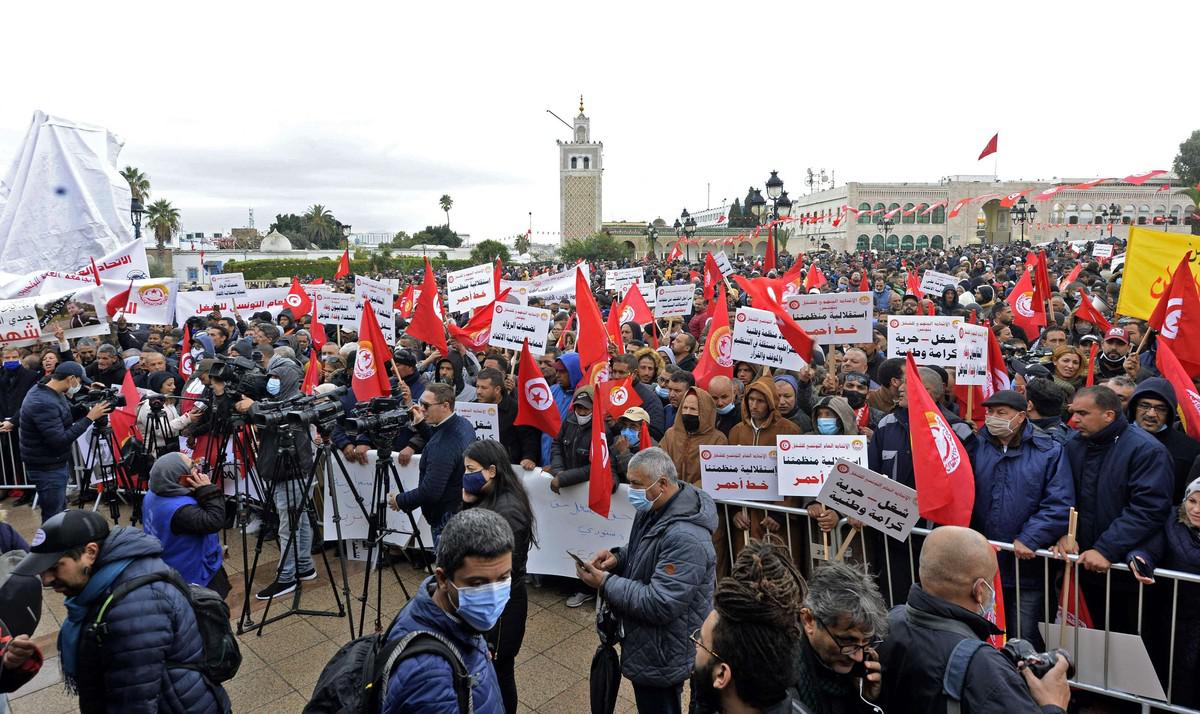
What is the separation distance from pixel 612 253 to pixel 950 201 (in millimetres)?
38720

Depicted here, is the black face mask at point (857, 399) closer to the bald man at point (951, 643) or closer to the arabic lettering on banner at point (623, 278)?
the bald man at point (951, 643)

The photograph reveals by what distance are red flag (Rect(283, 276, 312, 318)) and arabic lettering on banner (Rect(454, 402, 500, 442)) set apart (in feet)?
Answer: 31.3

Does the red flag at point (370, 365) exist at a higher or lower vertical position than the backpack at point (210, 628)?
higher

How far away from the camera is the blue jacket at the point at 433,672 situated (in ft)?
6.55

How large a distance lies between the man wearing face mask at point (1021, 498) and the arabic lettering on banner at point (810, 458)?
0.71 meters

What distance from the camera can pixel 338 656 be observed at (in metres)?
2.21

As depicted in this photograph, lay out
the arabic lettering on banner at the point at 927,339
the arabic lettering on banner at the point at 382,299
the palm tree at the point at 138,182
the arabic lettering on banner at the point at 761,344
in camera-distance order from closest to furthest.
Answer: the arabic lettering on banner at the point at 927,339 < the arabic lettering on banner at the point at 761,344 < the arabic lettering on banner at the point at 382,299 < the palm tree at the point at 138,182

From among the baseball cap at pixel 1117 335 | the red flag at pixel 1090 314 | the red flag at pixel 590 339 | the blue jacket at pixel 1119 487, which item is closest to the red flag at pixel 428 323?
the red flag at pixel 590 339

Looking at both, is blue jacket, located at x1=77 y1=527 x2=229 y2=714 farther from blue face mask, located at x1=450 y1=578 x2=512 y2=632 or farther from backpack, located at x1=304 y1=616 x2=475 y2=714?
blue face mask, located at x1=450 y1=578 x2=512 y2=632

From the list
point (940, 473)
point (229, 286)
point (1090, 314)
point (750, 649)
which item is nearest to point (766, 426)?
point (940, 473)

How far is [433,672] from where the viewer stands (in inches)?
80.0

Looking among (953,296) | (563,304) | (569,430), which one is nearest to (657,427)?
(569,430)

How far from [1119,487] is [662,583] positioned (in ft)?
8.73

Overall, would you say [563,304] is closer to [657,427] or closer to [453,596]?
[657,427]
